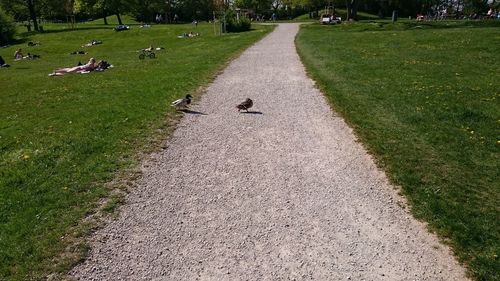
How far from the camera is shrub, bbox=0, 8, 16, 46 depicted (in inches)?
2347

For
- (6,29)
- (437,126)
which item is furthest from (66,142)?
(6,29)

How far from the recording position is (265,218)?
662cm

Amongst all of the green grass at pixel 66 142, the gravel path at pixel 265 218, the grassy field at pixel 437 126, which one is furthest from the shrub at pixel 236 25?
the gravel path at pixel 265 218

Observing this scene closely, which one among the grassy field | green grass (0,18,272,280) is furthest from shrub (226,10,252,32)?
green grass (0,18,272,280)

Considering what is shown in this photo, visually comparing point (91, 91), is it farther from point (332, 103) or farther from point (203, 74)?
point (332, 103)

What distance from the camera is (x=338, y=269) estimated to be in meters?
5.39

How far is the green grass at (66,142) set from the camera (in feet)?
19.9

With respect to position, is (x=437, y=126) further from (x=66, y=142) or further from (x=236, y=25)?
(x=236, y=25)

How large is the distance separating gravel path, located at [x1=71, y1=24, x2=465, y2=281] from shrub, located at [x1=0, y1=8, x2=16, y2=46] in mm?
61693

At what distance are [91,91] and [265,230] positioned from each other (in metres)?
13.2

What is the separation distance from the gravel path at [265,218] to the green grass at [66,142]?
0.69 metres

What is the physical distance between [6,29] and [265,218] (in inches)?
2650

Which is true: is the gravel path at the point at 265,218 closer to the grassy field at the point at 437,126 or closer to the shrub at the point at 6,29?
the grassy field at the point at 437,126

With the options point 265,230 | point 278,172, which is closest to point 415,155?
point 278,172
